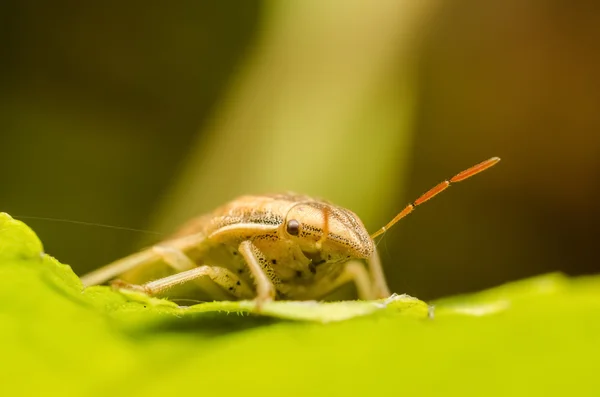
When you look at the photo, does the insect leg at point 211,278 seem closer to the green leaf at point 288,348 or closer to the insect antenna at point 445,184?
the insect antenna at point 445,184

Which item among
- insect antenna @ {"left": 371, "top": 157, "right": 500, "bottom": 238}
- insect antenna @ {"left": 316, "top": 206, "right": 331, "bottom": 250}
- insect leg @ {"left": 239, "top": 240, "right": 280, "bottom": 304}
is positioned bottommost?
insect leg @ {"left": 239, "top": 240, "right": 280, "bottom": 304}

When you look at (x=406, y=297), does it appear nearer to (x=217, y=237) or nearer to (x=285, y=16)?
(x=217, y=237)

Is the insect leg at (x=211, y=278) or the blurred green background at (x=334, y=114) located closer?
the insect leg at (x=211, y=278)

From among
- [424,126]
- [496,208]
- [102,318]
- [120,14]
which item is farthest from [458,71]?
[102,318]

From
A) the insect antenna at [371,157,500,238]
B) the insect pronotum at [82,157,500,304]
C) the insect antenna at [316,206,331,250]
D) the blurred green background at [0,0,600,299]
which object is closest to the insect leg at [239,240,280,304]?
the insect pronotum at [82,157,500,304]

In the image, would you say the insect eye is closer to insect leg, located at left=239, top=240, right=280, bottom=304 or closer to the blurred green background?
insect leg, located at left=239, top=240, right=280, bottom=304

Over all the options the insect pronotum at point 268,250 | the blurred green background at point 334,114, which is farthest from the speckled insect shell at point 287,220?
the blurred green background at point 334,114
